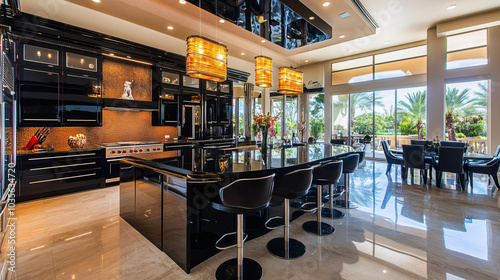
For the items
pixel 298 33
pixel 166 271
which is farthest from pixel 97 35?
pixel 166 271

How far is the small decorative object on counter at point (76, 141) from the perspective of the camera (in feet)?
13.9

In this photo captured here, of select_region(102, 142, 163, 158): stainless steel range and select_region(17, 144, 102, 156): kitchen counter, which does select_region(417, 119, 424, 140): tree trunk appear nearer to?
select_region(102, 142, 163, 158): stainless steel range

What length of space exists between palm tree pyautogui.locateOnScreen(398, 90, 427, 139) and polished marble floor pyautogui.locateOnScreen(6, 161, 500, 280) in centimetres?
447

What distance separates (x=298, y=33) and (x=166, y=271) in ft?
16.3

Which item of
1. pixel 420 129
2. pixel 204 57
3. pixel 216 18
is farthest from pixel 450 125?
pixel 204 57

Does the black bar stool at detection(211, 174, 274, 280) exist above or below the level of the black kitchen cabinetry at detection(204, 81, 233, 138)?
below

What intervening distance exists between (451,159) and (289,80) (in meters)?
3.84

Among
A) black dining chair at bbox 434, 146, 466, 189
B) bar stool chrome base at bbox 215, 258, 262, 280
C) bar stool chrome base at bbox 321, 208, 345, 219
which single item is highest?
black dining chair at bbox 434, 146, 466, 189

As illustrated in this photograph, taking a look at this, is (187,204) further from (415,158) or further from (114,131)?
(415,158)

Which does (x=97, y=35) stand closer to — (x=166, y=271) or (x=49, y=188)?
(x=49, y=188)

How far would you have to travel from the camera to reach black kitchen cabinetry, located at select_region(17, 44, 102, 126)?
3.67 m

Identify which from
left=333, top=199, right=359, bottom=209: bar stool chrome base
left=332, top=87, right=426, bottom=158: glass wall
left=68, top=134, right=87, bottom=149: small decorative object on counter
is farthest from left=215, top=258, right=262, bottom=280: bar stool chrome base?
left=332, top=87, right=426, bottom=158: glass wall

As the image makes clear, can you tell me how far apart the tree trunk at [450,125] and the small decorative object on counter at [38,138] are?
1043 cm

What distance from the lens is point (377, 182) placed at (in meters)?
5.17
